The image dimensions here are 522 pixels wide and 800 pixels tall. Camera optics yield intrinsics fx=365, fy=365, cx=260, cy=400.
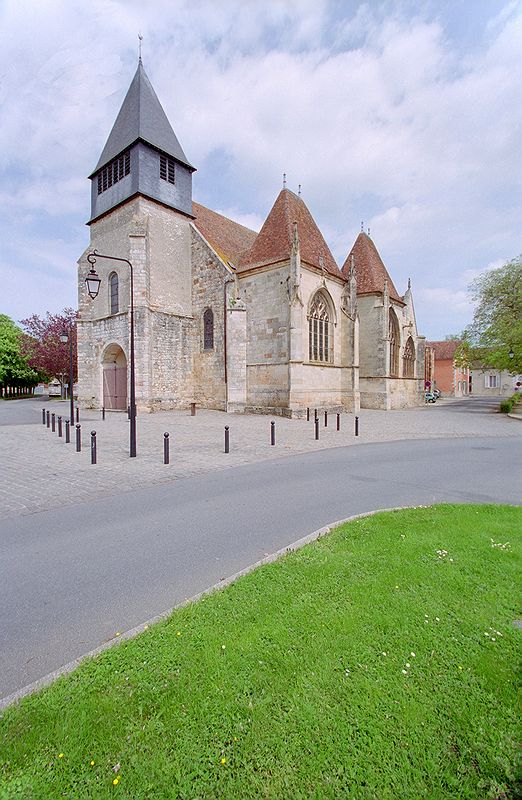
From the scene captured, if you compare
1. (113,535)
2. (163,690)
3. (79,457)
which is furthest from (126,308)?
(163,690)

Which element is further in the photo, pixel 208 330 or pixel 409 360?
pixel 409 360

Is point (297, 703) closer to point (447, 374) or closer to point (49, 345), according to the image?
point (49, 345)

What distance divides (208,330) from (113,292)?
6.47m

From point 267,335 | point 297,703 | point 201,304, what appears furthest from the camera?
point 201,304

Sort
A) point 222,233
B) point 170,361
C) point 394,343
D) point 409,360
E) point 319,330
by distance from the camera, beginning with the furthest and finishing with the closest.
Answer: point 409,360 < point 394,343 < point 222,233 < point 170,361 < point 319,330

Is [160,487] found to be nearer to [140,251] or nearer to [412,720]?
[412,720]

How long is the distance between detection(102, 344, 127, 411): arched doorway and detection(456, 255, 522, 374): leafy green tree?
24.4m

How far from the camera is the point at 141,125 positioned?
867 inches

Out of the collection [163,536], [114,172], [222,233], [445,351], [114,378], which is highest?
[114,172]

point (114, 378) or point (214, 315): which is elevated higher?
point (214, 315)

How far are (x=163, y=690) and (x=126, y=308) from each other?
22.8 m

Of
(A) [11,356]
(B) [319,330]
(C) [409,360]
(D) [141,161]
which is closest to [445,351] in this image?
(C) [409,360]

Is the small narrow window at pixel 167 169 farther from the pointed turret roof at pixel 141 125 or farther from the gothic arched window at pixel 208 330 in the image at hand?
the gothic arched window at pixel 208 330

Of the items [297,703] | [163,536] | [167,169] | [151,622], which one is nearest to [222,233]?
[167,169]
